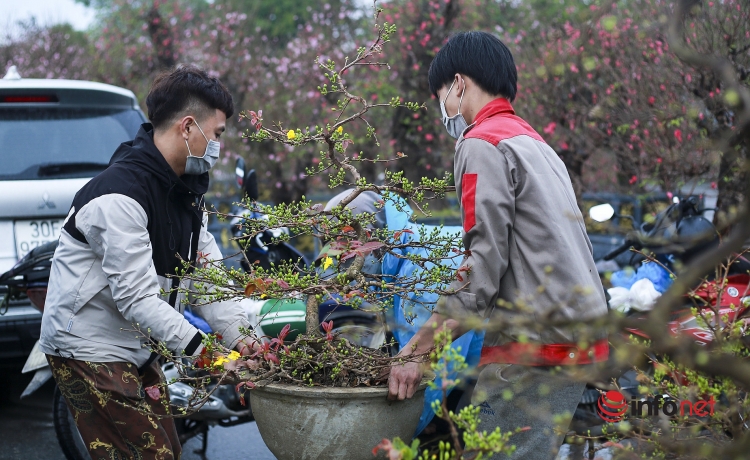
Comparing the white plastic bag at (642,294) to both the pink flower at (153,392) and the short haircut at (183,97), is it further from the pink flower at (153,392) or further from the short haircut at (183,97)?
the pink flower at (153,392)

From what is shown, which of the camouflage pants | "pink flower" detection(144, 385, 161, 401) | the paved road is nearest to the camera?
"pink flower" detection(144, 385, 161, 401)

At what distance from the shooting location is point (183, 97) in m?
2.61

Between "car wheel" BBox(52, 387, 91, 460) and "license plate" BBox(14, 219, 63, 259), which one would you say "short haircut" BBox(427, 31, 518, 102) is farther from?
"license plate" BBox(14, 219, 63, 259)

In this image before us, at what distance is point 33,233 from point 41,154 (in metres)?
0.52

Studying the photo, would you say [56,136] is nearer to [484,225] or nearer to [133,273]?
[133,273]

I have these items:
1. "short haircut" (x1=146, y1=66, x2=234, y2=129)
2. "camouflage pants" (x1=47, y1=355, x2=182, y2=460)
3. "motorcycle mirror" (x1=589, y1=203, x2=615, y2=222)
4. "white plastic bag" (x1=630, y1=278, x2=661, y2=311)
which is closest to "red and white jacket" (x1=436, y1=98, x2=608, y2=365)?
"short haircut" (x1=146, y1=66, x2=234, y2=129)

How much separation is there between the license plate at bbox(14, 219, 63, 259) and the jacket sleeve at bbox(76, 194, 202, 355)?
7.49ft

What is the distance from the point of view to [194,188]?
265 cm

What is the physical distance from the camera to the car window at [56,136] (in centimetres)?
461

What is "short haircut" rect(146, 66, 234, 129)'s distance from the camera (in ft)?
8.54

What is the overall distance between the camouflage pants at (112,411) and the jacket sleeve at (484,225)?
1.04m

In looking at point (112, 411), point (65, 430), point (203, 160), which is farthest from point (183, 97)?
point (65, 430)

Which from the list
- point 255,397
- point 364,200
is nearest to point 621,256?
point 364,200

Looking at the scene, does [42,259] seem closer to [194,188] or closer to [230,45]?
[194,188]
